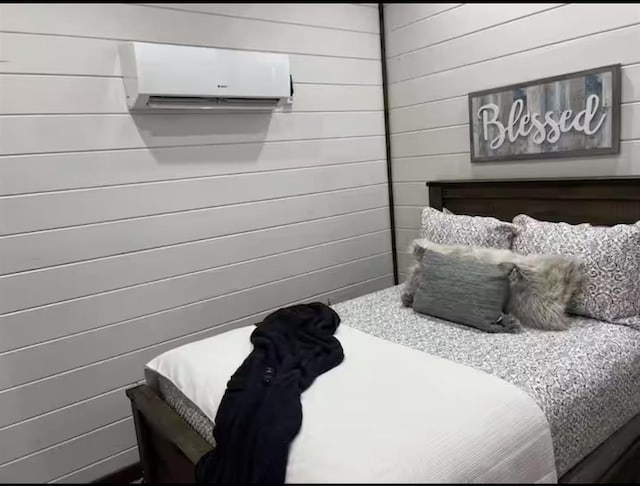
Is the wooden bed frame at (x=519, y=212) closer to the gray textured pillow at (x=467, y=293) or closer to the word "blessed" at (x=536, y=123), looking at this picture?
the word "blessed" at (x=536, y=123)

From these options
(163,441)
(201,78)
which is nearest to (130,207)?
(201,78)

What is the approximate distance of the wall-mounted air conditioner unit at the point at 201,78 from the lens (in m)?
2.26

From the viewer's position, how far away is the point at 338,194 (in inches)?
126

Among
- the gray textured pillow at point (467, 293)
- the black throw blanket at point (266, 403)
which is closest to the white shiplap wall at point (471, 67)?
the gray textured pillow at point (467, 293)

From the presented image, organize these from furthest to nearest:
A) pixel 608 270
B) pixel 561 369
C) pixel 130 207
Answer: pixel 130 207
pixel 608 270
pixel 561 369

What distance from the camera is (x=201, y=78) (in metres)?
2.42

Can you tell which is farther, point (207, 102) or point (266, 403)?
point (207, 102)

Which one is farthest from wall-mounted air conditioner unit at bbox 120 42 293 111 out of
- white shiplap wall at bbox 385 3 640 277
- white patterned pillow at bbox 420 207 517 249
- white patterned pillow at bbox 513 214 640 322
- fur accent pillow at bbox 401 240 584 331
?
white patterned pillow at bbox 513 214 640 322

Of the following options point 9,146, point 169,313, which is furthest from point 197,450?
point 9,146

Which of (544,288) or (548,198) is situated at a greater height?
(548,198)

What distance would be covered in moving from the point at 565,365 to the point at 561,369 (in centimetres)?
4

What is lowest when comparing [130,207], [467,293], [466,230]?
[467,293]

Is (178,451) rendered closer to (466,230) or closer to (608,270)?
(466,230)

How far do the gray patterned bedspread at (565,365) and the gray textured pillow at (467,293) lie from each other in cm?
5
